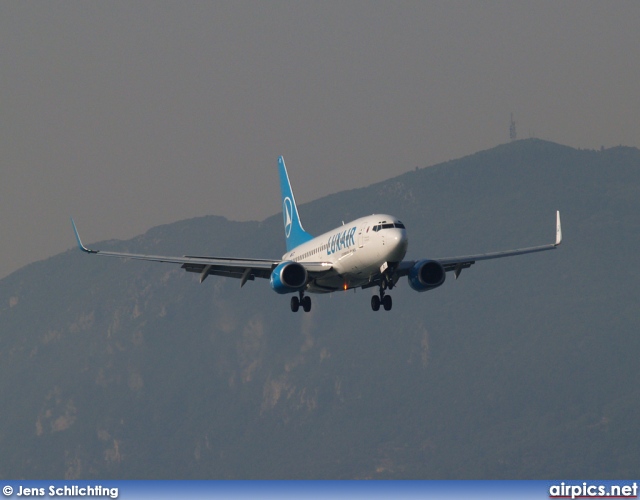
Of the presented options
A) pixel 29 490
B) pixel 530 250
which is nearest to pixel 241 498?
pixel 29 490

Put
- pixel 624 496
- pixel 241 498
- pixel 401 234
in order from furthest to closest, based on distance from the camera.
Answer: pixel 241 498 → pixel 401 234 → pixel 624 496

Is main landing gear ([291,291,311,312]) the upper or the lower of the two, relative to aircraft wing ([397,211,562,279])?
lower

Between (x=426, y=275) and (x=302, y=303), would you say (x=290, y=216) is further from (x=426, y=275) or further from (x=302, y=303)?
(x=426, y=275)

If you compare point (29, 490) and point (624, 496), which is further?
point (29, 490)

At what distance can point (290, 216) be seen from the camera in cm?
10525

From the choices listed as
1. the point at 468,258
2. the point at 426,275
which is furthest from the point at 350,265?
the point at 468,258

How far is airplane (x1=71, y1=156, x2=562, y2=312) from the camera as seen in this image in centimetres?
7319

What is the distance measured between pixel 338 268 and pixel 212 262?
828 centimetres

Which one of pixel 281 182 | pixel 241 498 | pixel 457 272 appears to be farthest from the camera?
pixel 281 182

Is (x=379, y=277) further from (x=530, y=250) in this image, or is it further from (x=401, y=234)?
(x=530, y=250)

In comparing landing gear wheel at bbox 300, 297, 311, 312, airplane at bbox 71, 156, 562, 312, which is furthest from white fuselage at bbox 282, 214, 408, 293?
landing gear wheel at bbox 300, 297, 311, 312

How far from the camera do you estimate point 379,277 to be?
75.4 m

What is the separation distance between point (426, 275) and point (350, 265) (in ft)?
16.8

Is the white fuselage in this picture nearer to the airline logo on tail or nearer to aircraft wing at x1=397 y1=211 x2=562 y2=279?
aircraft wing at x1=397 y1=211 x2=562 y2=279
